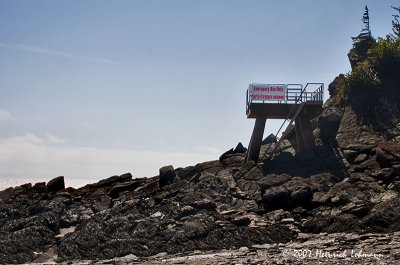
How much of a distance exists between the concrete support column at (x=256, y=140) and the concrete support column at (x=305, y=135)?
10.8 ft

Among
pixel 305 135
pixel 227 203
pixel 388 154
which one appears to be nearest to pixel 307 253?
pixel 227 203

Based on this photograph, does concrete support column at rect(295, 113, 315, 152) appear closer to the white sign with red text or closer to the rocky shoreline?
the white sign with red text

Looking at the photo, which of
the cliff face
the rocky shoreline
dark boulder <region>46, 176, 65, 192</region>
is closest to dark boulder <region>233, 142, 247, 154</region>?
the cliff face

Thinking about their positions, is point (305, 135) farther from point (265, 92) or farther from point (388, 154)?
point (388, 154)

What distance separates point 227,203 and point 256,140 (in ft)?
32.1

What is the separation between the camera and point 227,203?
1239 inches

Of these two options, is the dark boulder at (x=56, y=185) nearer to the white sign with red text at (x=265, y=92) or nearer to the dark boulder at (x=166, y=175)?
the dark boulder at (x=166, y=175)

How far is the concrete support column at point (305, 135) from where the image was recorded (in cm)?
3859

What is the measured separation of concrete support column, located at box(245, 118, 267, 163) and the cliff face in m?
0.95

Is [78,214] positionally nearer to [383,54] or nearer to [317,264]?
[317,264]

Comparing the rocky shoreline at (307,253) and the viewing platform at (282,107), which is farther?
the viewing platform at (282,107)

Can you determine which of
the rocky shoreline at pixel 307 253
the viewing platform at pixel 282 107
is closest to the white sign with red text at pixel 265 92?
the viewing platform at pixel 282 107

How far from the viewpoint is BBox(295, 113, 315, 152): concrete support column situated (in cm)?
3859

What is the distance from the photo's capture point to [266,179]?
108ft
